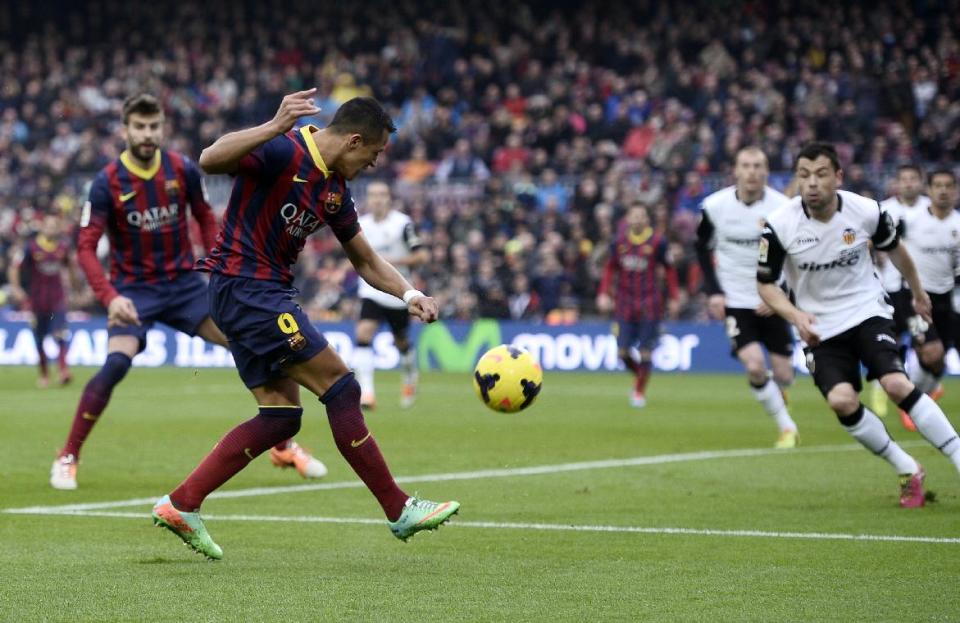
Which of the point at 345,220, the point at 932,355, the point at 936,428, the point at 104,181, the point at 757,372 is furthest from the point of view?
the point at 932,355

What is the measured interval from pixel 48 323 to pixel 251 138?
1676cm

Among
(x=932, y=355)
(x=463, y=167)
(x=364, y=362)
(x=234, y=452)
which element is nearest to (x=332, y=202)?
(x=234, y=452)

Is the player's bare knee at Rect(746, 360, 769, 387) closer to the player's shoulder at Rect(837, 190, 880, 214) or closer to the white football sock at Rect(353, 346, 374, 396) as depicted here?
the player's shoulder at Rect(837, 190, 880, 214)

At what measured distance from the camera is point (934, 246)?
13578 mm

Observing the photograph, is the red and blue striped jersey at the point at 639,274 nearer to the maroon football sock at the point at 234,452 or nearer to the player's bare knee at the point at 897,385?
the player's bare knee at the point at 897,385

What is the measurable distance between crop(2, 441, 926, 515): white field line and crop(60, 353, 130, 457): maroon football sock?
0.82m

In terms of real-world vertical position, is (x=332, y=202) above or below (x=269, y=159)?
below

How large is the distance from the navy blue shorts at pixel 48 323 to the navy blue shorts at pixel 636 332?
836cm

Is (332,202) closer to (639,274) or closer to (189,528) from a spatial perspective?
(189,528)

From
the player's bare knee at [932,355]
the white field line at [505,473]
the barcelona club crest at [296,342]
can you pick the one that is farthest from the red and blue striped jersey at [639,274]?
the barcelona club crest at [296,342]

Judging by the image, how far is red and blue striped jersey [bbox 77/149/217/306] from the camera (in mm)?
9812

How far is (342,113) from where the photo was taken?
6.59m

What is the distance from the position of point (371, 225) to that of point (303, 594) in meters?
11.3

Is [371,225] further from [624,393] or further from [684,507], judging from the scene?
[684,507]
